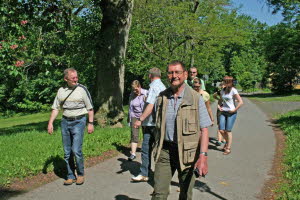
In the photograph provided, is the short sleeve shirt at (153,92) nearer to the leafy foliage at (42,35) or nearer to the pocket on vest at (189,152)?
the pocket on vest at (189,152)

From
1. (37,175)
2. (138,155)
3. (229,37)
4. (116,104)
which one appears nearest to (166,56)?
(229,37)

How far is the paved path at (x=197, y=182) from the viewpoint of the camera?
5.00 metres

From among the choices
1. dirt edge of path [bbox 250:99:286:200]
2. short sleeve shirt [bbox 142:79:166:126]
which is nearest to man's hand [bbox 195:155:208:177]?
short sleeve shirt [bbox 142:79:166:126]

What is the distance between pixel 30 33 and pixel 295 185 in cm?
847

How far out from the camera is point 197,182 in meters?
5.66

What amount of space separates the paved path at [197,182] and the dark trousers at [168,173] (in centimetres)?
138

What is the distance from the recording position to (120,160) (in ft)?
23.4

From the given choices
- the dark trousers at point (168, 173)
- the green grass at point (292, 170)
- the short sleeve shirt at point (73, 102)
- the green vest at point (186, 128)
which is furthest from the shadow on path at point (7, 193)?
the green grass at point (292, 170)

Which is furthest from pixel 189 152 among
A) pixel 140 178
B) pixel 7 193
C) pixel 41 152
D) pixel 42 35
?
pixel 42 35

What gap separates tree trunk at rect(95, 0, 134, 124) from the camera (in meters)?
10.6

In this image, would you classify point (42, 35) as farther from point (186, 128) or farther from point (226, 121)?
point (186, 128)

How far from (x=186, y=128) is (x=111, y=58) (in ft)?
25.2

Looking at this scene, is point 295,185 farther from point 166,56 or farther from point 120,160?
point 166,56

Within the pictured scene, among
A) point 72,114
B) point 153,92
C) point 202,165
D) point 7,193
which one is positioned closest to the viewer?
point 202,165
